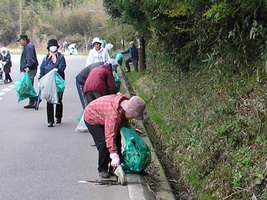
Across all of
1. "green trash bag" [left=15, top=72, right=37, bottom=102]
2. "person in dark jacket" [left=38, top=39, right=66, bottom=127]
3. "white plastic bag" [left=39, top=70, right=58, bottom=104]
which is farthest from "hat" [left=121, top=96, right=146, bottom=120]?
"green trash bag" [left=15, top=72, right=37, bottom=102]

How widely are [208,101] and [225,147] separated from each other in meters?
1.73

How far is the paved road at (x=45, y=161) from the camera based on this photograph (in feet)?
18.3

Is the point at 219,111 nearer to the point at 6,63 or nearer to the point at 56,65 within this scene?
the point at 56,65

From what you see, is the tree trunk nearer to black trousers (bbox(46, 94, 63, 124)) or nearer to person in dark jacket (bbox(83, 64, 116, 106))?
black trousers (bbox(46, 94, 63, 124))

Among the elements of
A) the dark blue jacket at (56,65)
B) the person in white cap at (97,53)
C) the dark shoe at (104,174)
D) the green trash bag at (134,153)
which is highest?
the person in white cap at (97,53)

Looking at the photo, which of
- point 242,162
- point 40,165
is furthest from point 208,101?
point 40,165

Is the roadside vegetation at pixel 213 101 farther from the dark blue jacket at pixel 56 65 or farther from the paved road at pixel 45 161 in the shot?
the dark blue jacket at pixel 56 65

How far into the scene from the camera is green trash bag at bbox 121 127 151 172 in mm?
5914

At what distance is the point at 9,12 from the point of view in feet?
222

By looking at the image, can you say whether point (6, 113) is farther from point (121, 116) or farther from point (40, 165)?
point (121, 116)

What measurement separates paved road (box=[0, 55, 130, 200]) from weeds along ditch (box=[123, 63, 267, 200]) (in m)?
1.11

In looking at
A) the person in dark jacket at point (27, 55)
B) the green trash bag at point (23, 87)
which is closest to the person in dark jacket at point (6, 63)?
the person in dark jacket at point (27, 55)

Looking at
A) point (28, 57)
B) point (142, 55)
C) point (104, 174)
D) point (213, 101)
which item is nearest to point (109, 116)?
point (104, 174)

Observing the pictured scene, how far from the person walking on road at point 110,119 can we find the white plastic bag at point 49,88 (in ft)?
10.9
